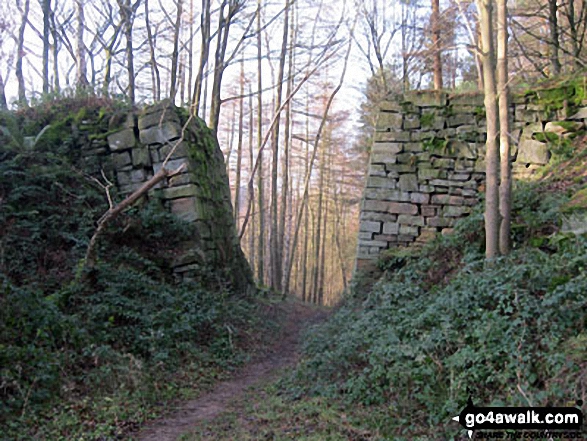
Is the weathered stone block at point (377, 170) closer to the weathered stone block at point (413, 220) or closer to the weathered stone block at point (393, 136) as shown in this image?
the weathered stone block at point (393, 136)

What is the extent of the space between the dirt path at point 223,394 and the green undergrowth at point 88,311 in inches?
7.7

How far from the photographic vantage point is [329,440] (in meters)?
3.56

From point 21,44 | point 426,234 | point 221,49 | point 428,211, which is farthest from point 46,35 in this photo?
point 426,234

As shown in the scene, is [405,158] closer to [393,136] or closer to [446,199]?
[393,136]

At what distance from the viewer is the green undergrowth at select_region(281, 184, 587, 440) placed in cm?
330

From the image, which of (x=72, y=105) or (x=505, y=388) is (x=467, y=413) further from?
(x=72, y=105)

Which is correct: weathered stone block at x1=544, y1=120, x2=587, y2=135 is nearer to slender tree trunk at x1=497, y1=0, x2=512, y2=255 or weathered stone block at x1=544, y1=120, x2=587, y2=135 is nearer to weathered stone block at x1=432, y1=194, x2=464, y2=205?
weathered stone block at x1=432, y1=194, x2=464, y2=205

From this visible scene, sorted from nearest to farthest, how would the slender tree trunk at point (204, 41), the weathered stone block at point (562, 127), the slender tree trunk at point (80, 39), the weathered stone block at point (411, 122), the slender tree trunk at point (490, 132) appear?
1. the slender tree trunk at point (490, 132)
2. the weathered stone block at point (562, 127)
3. the weathered stone block at point (411, 122)
4. the slender tree trunk at point (204, 41)
5. the slender tree trunk at point (80, 39)

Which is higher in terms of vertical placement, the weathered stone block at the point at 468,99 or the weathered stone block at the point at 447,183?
the weathered stone block at the point at 468,99

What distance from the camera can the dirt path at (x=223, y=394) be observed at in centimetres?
438

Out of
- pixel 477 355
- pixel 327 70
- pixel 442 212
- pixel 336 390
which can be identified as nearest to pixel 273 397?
pixel 336 390

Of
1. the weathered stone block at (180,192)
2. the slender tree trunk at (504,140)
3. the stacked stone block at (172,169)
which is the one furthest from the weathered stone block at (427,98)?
the weathered stone block at (180,192)

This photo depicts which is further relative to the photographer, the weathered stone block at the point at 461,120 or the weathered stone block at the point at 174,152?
the weathered stone block at the point at 174,152

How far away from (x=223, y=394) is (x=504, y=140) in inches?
181
